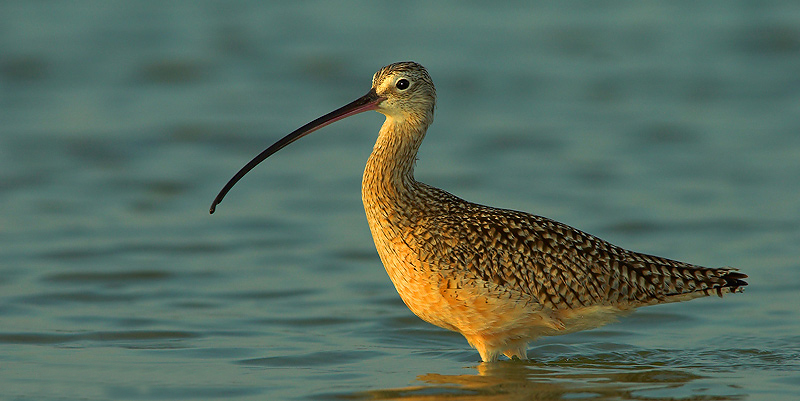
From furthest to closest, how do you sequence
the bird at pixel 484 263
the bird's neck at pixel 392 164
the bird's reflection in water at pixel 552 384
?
the bird's neck at pixel 392 164, the bird at pixel 484 263, the bird's reflection in water at pixel 552 384

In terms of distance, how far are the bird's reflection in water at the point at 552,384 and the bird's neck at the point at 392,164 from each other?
45.5 inches

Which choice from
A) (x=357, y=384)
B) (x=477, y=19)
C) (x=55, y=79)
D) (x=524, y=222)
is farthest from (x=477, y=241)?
(x=477, y=19)

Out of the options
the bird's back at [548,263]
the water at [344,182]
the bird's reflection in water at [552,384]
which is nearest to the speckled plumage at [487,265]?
the bird's back at [548,263]

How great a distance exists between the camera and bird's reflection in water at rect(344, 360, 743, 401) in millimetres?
6539

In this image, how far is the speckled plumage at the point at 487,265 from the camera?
6938mm

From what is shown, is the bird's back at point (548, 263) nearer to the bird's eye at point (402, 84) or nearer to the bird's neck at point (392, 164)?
the bird's neck at point (392, 164)

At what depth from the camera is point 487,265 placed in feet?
22.9

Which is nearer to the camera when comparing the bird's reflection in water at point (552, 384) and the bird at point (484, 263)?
the bird's reflection in water at point (552, 384)

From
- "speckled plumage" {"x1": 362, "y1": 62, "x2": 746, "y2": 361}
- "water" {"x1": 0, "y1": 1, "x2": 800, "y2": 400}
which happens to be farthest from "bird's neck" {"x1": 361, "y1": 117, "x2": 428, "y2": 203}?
"water" {"x1": 0, "y1": 1, "x2": 800, "y2": 400}

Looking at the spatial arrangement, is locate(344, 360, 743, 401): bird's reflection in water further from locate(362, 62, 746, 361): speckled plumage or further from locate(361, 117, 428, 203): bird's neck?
locate(361, 117, 428, 203): bird's neck

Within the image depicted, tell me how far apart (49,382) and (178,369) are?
78 centimetres

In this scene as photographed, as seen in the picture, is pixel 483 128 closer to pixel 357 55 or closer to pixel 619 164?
pixel 619 164

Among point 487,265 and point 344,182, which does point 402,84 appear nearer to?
point 487,265

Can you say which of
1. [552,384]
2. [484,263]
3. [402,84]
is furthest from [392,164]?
[552,384]
